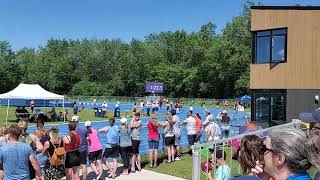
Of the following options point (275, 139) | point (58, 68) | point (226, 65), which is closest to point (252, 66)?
point (275, 139)

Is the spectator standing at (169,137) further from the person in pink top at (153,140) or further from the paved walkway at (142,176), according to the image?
the paved walkway at (142,176)

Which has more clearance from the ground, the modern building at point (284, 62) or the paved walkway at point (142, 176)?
the modern building at point (284, 62)

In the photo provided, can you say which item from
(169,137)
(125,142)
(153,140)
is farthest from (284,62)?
(125,142)

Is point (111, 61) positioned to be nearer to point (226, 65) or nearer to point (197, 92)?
point (197, 92)

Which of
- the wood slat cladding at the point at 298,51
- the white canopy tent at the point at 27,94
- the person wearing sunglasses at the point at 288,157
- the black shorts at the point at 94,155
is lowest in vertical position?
the black shorts at the point at 94,155

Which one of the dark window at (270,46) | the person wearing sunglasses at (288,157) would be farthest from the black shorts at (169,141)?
the person wearing sunglasses at (288,157)

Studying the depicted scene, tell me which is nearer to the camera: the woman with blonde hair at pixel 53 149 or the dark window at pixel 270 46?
the woman with blonde hair at pixel 53 149

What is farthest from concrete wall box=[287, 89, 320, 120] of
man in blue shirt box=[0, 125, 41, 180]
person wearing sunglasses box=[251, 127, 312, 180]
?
person wearing sunglasses box=[251, 127, 312, 180]

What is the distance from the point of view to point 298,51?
75.5ft

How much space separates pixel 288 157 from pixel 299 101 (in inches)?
828

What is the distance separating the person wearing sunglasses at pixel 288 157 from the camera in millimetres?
2851

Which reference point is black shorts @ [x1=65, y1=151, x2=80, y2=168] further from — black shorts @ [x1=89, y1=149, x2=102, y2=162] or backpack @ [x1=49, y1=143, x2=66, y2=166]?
black shorts @ [x1=89, y1=149, x2=102, y2=162]

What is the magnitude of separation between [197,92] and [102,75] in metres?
21.6

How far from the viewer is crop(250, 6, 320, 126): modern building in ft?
74.8
